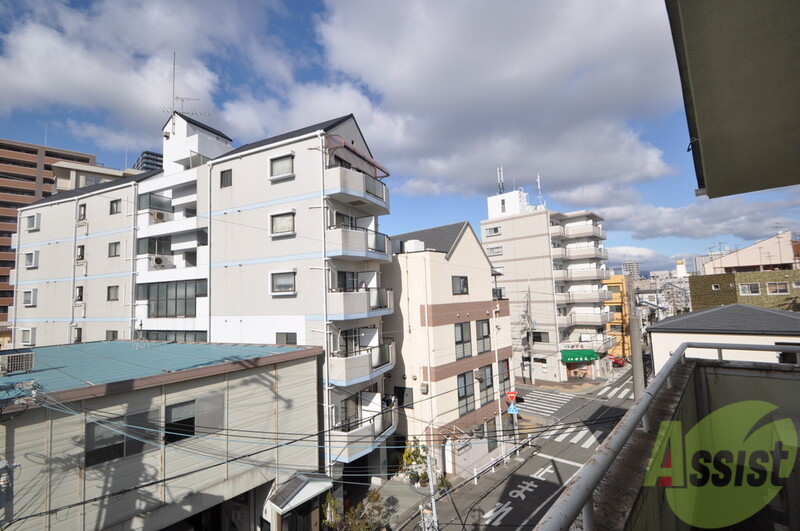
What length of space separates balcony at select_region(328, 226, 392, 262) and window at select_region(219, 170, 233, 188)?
5.93 m

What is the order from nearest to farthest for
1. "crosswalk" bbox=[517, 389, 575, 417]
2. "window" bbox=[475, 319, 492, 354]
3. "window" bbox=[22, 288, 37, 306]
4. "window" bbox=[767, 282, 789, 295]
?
"window" bbox=[475, 319, 492, 354] < "window" bbox=[22, 288, 37, 306] < "crosswalk" bbox=[517, 389, 575, 417] < "window" bbox=[767, 282, 789, 295]

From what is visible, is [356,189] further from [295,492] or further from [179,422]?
[295,492]

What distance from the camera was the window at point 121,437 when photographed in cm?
734

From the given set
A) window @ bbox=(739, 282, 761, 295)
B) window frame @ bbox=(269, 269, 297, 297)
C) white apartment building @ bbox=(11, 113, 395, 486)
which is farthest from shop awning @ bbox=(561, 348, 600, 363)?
window frame @ bbox=(269, 269, 297, 297)

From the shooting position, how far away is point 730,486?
3.76 metres

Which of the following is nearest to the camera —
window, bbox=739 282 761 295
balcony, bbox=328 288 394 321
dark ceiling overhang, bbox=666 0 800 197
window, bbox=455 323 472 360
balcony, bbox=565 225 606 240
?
dark ceiling overhang, bbox=666 0 800 197

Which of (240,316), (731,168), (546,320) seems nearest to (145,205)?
(240,316)

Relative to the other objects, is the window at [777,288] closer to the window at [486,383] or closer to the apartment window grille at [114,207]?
the window at [486,383]

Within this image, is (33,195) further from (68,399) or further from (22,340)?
(68,399)

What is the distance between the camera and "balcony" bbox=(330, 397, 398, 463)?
1249 centimetres

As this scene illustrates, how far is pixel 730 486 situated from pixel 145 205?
23841mm

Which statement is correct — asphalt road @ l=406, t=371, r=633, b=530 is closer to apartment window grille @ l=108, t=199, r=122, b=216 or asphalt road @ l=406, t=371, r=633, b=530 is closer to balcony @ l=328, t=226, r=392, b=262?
balcony @ l=328, t=226, r=392, b=262

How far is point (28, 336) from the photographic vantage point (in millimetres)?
22875

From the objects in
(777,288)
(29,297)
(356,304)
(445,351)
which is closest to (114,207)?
(29,297)
